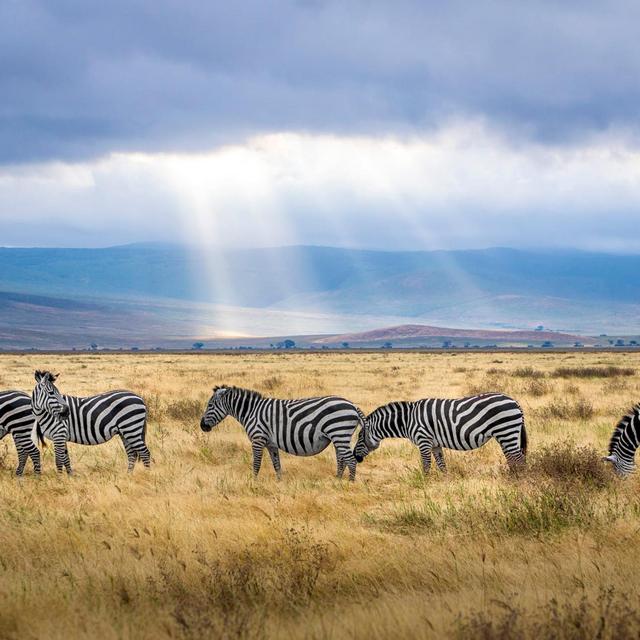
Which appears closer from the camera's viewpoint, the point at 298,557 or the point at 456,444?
the point at 298,557

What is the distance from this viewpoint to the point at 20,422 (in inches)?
547

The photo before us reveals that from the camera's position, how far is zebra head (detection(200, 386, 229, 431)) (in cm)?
1421

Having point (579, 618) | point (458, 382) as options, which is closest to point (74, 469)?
point (579, 618)

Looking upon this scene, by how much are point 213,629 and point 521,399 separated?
23037 mm

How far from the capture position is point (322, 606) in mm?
6793

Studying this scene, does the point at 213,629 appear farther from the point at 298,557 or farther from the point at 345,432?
the point at 345,432

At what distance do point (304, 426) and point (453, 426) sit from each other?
96.7 inches

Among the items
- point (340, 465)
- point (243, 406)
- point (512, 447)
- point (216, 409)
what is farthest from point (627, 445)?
point (216, 409)

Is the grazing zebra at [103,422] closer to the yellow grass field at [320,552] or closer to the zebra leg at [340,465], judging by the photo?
the yellow grass field at [320,552]

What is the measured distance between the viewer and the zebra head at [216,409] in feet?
46.6

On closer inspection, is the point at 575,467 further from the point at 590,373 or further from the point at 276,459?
the point at 590,373

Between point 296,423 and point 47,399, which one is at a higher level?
point 47,399

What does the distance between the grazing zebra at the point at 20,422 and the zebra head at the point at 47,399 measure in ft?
1.79

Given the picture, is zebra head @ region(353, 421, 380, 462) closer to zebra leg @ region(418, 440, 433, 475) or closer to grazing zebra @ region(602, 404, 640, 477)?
zebra leg @ region(418, 440, 433, 475)
